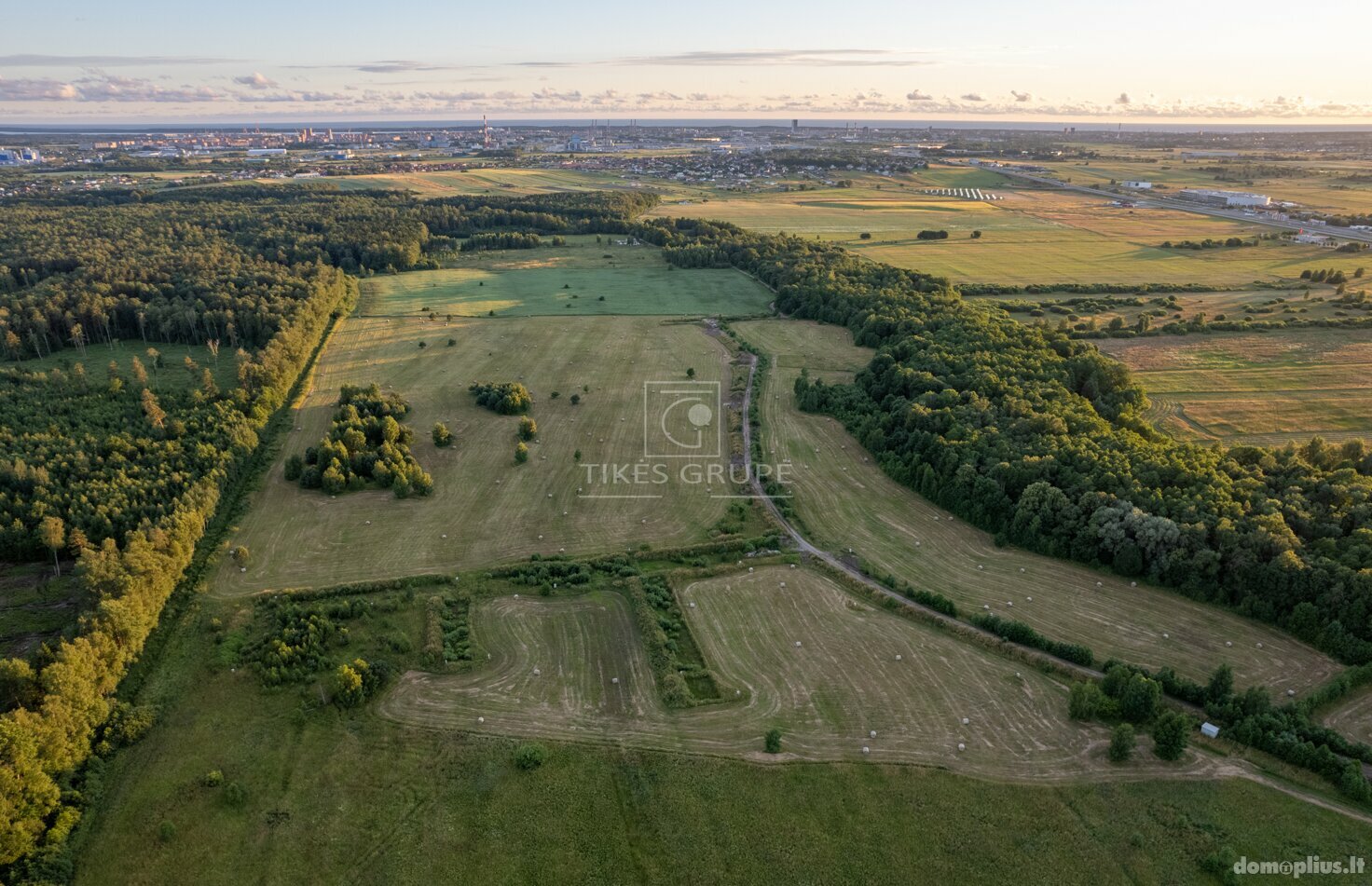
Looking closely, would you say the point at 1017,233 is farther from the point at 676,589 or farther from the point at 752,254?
the point at 676,589

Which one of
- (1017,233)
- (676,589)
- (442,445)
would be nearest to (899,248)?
(1017,233)

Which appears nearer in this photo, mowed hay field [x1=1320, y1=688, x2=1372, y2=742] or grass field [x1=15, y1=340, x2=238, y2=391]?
mowed hay field [x1=1320, y1=688, x2=1372, y2=742]

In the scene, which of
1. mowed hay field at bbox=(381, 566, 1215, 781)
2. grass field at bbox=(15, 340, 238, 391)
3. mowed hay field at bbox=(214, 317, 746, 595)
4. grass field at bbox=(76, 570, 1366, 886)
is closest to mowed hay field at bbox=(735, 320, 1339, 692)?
mowed hay field at bbox=(381, 566, 1215, 781)

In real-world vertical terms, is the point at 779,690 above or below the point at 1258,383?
below

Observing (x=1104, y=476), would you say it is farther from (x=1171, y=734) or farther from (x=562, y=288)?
(x=562, y=288)

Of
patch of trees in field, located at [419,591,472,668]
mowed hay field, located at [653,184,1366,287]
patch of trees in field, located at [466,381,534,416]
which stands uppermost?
mowed hay field, located at [653,184,1366,287]

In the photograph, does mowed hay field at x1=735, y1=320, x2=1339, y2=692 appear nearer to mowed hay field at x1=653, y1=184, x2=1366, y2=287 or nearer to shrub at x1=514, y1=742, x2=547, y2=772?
shrub at x1=514, y1=742, x2=547, y2=772

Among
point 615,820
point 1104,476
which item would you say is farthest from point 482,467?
point 1104,476

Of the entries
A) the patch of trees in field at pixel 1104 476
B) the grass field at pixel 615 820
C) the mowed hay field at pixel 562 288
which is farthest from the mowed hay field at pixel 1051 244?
the grass field at pixel 615 820
